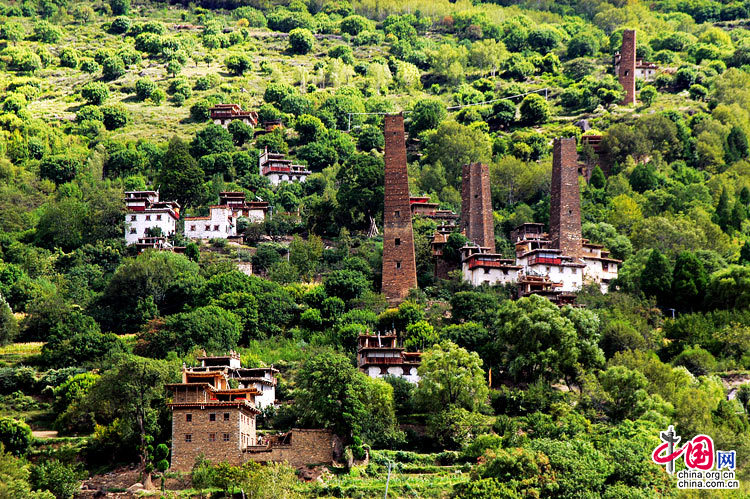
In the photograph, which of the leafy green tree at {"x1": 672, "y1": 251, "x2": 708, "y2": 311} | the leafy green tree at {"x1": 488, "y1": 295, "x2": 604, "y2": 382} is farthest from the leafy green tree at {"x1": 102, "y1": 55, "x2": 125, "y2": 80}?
the leafy green tree at {"x1": 488, "y1": 295, "x2": 604, "y2": 382}

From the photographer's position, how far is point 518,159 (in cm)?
11625

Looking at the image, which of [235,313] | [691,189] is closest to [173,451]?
[235,313]

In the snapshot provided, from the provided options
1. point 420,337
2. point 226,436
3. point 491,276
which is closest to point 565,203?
point 491,276

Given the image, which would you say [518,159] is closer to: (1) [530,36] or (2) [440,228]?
(2) [440,228]

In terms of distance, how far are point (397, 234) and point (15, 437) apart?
33.3m

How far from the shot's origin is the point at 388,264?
8569cm

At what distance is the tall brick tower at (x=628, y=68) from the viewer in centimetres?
13612

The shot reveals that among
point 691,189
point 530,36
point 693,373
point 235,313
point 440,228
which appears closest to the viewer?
point 693,373

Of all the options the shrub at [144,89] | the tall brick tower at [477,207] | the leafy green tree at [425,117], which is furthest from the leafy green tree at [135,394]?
the shrub at [144,89]

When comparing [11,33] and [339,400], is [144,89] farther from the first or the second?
[339,400]

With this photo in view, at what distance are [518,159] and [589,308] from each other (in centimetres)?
3742

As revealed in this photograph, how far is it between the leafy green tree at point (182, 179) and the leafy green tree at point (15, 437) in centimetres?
4302

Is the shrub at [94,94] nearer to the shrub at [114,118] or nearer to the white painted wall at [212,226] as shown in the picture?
the shrub at [114,118]

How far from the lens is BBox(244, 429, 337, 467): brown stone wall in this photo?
60750 millimetres
